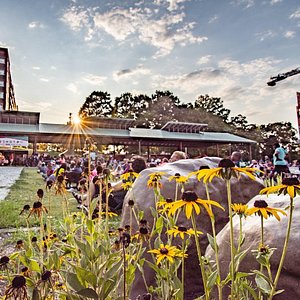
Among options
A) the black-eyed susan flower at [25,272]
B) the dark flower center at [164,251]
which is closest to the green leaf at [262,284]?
the dark flower center at [164,251]

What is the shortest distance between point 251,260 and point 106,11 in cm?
621

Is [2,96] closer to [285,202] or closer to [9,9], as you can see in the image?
[9,9]

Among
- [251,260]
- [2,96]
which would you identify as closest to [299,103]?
[251,260]

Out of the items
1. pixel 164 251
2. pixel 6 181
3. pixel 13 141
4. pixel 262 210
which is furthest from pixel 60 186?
pixel 13 141

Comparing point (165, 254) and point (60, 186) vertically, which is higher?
point (60, 186)

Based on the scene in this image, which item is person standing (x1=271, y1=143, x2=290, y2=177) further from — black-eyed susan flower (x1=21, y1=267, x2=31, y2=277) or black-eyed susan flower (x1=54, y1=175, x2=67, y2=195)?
black-eyed susan flower (x1=21, y1=267, x2=31, y2=277)

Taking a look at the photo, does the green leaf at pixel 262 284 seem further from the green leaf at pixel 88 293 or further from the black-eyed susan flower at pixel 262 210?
the green leaf at pixel 88 293

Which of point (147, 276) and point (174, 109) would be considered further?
point (174, 109)

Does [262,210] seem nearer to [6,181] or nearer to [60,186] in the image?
[60,186]

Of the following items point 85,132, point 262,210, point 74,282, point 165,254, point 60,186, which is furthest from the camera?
point 85,132

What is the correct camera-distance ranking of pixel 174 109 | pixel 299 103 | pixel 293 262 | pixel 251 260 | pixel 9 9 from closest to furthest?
pixel 293 262
pixel 251 260
pixel 9 9
pixel 299 103
pixel 174 109

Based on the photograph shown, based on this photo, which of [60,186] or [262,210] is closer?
[262,210]

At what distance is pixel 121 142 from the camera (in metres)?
26.6

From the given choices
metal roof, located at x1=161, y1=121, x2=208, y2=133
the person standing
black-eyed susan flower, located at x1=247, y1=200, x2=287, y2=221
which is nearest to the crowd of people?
the person standing
